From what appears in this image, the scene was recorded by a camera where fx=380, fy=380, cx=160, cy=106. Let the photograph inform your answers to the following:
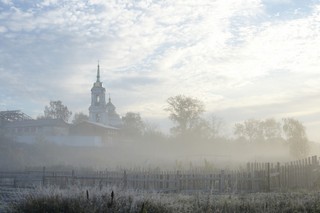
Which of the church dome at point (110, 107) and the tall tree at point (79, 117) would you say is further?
the church dome at point (110, 107)

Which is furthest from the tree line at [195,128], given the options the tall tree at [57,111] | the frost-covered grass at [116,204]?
the frost-covered grass at [116,204]

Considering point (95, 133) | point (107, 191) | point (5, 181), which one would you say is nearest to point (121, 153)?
point (95, 133)

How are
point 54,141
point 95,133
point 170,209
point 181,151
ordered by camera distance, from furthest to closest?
point 181,151 < point 95,133 < point 54,141 < point 170,209

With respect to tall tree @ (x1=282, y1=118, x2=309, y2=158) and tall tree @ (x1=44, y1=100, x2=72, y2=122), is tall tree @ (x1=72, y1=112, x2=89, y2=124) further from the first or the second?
tall tree @ (x1=282, y1=118, x2=309, y2=158)

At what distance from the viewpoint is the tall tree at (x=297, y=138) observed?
60812 mm

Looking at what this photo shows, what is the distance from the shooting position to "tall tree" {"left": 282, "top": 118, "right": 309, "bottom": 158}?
60812 mm

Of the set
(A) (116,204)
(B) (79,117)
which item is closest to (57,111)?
(B) (79,117)

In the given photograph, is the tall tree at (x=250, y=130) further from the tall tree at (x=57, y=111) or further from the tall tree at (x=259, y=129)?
the tall tree at (x=57, y=111)

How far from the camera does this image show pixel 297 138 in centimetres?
6288

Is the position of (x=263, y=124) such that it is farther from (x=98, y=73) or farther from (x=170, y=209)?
(x=170, y=209)

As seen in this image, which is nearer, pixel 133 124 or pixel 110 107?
pixel 133 124

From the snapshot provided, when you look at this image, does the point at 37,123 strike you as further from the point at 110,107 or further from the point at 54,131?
the point at 110,107

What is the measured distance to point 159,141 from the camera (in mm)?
81500

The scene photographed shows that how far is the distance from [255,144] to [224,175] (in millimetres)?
80391
